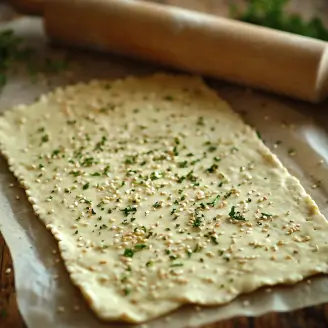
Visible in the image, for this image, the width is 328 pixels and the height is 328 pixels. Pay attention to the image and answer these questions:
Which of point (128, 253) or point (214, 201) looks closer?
point (128, 253)

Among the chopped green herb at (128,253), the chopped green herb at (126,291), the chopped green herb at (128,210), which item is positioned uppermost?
the chopped green herb at (128,210)

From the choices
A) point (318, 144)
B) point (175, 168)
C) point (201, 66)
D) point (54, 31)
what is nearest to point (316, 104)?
point (318, 144)

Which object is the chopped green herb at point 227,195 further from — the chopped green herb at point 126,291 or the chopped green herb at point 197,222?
the chopped green herb at point 126,291

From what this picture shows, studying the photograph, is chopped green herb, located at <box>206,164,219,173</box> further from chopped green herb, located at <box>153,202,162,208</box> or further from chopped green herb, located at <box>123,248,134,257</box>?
chopped green herb, located at <box>123,248,134,257</box>

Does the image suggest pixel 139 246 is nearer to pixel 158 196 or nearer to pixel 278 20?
pixel 158 196

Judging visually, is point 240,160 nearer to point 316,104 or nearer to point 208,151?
point 208,151

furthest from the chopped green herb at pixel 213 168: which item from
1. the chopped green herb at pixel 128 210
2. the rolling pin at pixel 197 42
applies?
the rolling pin at pixel 197 42

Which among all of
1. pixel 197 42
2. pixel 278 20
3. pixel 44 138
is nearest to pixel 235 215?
pixel 44 138
